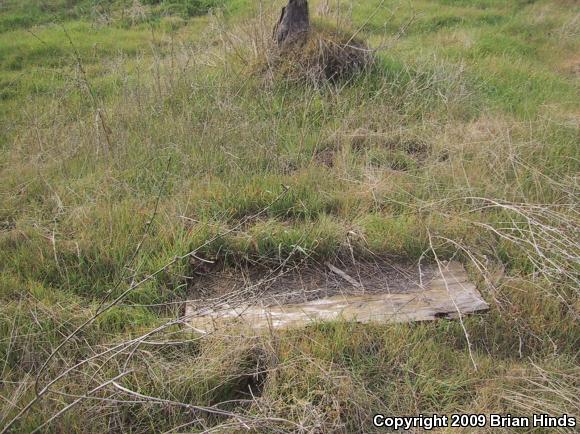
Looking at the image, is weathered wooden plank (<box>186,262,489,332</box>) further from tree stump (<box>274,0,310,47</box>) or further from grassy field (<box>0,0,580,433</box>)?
tree stump (<box>274,0,310,47</box>)

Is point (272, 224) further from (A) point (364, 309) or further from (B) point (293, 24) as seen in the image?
(B) point (293, 24)

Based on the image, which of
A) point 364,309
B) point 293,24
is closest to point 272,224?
point 364,309

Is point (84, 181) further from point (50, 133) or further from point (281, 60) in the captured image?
point (281, 60)

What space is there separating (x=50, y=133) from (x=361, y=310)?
3.00m

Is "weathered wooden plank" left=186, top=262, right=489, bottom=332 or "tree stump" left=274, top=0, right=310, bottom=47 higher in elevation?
"tree stump" left=274, top=0, right=310, bottom=47

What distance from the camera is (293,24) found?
5207 mm

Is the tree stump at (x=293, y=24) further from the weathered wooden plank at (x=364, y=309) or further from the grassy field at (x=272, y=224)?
the weathered wooden plank at (x=364, y=309)

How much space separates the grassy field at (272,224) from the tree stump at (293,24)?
189 millimetres

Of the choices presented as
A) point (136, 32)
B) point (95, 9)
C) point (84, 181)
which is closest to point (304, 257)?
point (84, 181)

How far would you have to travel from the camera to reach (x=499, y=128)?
13.9ft

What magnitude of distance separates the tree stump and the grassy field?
189 millimetres

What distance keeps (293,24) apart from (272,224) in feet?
9.09

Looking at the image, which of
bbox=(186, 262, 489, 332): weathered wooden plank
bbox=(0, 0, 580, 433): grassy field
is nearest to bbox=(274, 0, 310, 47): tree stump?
bbox=(0, 0, 580, 433): grassy field

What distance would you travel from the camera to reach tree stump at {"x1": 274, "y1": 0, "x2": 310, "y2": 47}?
17.0 feet
